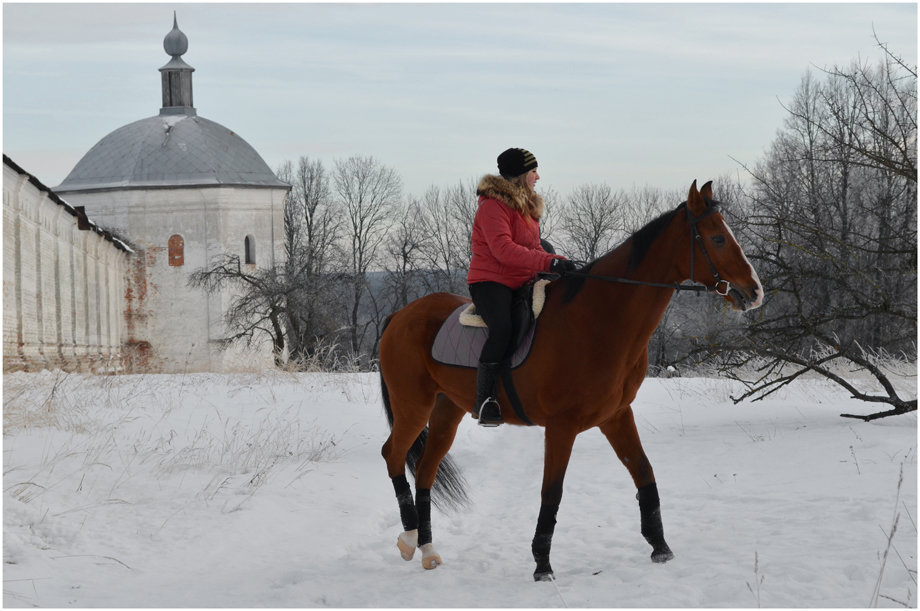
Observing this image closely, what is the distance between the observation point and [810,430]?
10.4 m

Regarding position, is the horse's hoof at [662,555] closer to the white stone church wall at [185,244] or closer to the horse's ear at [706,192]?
the horse's ear at [706,192]

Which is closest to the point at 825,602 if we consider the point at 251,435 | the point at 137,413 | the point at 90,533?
the point at 90,533

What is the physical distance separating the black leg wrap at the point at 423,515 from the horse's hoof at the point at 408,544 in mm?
41

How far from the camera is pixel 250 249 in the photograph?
48.1 m

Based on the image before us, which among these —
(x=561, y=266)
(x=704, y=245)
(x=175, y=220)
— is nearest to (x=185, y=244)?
(x=175, y=220)

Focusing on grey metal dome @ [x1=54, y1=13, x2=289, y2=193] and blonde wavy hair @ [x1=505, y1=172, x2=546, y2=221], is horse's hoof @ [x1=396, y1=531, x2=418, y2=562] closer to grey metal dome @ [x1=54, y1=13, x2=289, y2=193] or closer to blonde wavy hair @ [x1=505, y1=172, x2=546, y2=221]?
blonde wavy hair @ [x1=505, y1=172, x2=546, y2=221]

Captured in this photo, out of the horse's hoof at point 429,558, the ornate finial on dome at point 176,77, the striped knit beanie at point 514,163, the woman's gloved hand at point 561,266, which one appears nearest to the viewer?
the woman's gloved hand at point 561,266

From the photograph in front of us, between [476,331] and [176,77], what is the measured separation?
167ft

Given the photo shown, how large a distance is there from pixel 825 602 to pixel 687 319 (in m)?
41.5

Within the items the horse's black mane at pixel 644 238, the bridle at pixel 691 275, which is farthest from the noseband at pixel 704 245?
the horse's black mane at pixel 644 238

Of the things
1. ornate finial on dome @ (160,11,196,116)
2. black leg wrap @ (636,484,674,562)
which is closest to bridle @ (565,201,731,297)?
black leg wrap @ (636,484,674,562)

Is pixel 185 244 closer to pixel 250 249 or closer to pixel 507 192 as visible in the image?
pixel 250 249

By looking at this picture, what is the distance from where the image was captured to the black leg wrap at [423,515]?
643 cm

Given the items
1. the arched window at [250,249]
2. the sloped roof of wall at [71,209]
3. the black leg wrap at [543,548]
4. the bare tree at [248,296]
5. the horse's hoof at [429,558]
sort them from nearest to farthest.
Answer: the black leg wrap at [543,548]
the horse's hoof at [429,558]
the sloped roof of wall at [71,209]
the bare tree at [248,296]
the arched window at [250,249]
